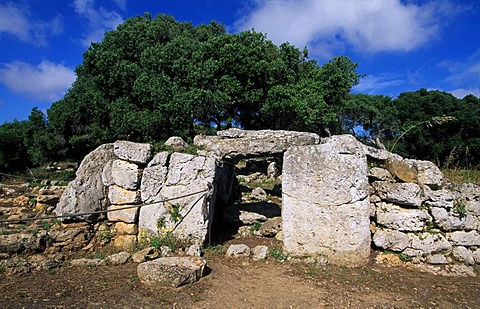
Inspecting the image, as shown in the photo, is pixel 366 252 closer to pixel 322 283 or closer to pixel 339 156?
pixel 322 283

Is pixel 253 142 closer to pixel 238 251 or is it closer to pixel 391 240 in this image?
pixel 238 251

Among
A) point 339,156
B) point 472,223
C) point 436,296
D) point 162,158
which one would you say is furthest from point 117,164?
point 472,223

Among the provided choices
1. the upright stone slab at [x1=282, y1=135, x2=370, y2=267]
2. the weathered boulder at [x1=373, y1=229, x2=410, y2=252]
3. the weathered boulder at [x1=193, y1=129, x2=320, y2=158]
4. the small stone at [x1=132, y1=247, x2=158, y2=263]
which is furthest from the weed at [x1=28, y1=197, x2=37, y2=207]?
the weathered boulder at [x1=373, y1=229, x2=410, y2=252]

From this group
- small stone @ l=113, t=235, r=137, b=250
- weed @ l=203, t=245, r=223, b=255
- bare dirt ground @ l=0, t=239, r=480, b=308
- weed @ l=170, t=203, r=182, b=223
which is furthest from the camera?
small stone @ l=113, t=235, r=137, b=250

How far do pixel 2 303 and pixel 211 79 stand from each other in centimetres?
1121

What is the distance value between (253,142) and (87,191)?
3.92 meters

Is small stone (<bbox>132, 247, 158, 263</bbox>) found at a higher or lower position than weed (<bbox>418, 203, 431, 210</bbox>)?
lower

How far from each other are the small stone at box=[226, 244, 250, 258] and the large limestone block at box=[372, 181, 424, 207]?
9.73 ft

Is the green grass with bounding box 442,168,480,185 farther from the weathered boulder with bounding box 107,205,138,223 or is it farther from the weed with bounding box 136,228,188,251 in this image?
the weathered boulder with bounding box 107,205,138,223

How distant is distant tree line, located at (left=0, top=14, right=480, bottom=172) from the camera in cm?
1358

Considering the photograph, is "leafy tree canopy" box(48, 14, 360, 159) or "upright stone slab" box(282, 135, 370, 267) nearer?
"upright stone slab" box(282, 135, 370, 267)

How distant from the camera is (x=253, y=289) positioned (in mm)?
5277

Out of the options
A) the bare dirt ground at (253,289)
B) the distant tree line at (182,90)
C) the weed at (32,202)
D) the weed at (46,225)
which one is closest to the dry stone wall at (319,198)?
the weed at (46,225)

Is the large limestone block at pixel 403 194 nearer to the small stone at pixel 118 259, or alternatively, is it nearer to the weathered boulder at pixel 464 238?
the weathered boulder at pixel 464 238
